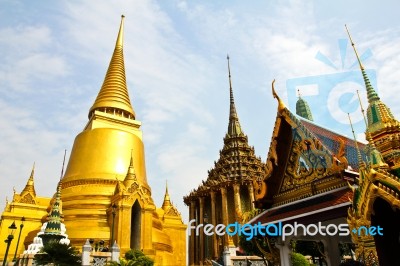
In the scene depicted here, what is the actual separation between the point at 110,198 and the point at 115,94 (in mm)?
11808

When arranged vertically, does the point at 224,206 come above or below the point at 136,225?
above

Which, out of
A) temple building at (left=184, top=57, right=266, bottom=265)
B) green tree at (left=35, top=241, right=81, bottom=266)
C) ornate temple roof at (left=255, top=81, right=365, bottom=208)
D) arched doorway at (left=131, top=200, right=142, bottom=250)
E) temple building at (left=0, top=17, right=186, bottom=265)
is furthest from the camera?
Answer: temple building at (left=184, top=57, right=266, bottom=265)

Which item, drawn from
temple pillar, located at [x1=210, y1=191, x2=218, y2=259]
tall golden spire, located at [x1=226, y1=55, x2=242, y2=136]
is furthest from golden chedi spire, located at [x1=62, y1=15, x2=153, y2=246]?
tall golden spire, located at [x1=226, y1=55, x2=242, y2=136]

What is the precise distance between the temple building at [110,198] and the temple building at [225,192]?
463 cm

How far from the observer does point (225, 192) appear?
34.0 m

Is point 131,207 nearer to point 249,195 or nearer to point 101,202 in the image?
point 101,202

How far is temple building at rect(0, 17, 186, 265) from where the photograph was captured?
23.5 metres

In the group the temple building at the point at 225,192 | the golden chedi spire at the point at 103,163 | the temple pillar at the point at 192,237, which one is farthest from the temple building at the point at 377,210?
the temple pillar at the point at 192,237

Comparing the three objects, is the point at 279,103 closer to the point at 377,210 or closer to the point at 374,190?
the point at 377,210

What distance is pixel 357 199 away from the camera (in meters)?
5.27

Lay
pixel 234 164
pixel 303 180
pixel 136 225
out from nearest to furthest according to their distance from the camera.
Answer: pixel 303 180 < pixel 136 225 < pixel 234 164

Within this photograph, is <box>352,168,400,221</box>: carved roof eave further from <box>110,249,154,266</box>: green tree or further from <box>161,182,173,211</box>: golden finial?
<box>161,182,173,211</box>: golden finial

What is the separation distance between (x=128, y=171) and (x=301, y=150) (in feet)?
64.9

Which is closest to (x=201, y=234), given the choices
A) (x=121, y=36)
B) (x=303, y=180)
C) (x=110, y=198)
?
(x=110, y=198)
